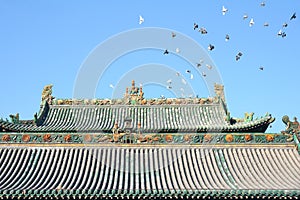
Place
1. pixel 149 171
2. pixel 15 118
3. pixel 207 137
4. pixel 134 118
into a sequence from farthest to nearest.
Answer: pixel 134 118 → pixel 15 118 → pixel 207 137 → pixel 149 171

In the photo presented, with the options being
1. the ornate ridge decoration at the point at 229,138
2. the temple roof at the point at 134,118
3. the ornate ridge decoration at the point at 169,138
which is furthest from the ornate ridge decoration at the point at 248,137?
the temple roof at the point at 134,118

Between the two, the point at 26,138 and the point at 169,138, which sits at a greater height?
the point at 26,138

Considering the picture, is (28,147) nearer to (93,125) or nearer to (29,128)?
(29,128)

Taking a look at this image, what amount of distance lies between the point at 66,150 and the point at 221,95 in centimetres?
1401

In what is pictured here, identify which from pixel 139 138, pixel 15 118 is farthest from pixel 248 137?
pixel 15 118

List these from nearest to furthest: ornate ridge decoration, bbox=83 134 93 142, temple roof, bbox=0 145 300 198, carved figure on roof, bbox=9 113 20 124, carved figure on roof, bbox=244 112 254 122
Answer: temple roof, bbox=0 145 300 198, ornate ridge decoration, bbox=83 134 93 142, carved figure on roof, bbox=244 112 254 122, carved figure on roof, bbox=9 113 20 124

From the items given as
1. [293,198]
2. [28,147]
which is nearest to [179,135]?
[293,198]

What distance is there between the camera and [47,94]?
27.4 metres

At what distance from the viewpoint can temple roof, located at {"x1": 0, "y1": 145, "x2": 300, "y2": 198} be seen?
12398 millimetres

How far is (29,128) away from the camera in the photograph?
23562 mm

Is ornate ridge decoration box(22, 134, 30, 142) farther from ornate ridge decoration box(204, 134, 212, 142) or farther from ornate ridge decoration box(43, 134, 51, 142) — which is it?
ornate ridge decoration box(204, 134, 212, 142)

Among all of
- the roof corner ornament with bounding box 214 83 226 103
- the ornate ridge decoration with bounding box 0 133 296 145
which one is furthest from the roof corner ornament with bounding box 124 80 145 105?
the ornate ridge decoration with bounding box 0 133 296 145

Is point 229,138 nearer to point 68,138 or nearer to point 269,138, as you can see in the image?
point 269,138

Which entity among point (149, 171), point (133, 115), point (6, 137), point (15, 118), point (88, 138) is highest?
point (133, 115)
